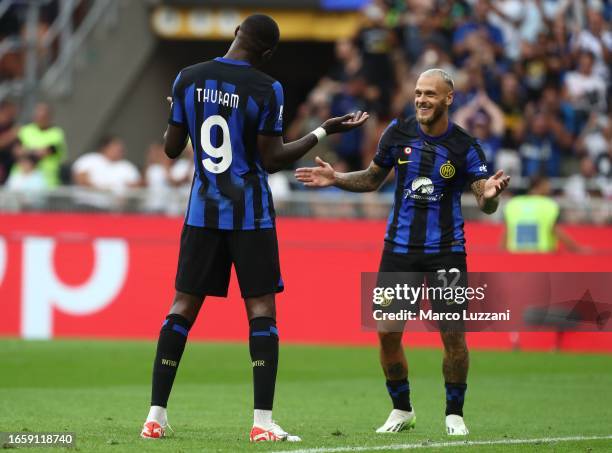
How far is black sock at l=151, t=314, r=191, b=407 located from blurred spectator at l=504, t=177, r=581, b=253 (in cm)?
995

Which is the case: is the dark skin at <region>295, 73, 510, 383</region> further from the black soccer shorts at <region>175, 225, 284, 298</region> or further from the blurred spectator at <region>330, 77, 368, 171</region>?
the blurred spectator at <region>330, 77, 368, 171</region>

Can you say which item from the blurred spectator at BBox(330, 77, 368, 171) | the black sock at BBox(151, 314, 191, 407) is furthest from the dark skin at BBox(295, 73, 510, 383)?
the blurred spectator at BBox(330, 77, 368, 171)

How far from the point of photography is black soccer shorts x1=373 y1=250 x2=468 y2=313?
920 cm

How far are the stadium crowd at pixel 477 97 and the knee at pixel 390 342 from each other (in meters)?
10.9

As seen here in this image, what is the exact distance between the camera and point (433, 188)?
9281mm

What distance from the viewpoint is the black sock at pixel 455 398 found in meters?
9.18

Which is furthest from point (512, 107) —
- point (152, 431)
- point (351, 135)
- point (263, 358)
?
point (152, 431)

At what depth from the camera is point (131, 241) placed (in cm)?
1862

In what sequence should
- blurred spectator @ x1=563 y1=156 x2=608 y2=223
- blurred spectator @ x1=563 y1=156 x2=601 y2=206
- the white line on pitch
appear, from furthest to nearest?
1. blurred spectator @ x1=563 y1=156 x2=601 y2=206
2. blurred spectator @ x1=563 y1=156 x2=608 y2=223
3. the white line on pitch

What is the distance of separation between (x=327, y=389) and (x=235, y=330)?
5242 mm

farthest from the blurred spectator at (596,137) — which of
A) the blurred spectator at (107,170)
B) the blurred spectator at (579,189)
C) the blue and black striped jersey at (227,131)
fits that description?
the blue and black striped jersey at (227,131)

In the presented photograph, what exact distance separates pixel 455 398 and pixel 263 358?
1579 millimetres

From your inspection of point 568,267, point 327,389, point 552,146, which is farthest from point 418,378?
point 552,146

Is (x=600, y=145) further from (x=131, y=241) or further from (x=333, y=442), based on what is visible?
(x=333, y=442)
